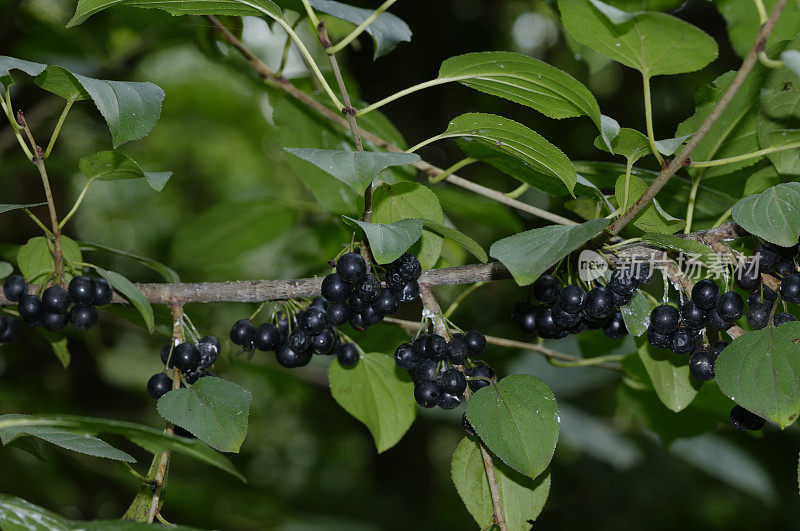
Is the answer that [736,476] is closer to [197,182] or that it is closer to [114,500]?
[114,500]

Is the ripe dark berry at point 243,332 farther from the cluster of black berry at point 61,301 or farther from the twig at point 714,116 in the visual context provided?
the twig at point 714,116

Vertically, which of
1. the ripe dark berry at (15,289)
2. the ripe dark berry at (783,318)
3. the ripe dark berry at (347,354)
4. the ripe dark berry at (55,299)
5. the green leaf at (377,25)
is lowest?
the ripe dark berry at (347,354)

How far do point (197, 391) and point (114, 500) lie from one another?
3781mm

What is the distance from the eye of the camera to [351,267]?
122cm

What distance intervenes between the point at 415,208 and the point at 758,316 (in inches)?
26.5

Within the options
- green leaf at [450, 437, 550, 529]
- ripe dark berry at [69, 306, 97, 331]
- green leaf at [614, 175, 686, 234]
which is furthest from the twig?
ripe dark berry at [69, 306, 97, 331]

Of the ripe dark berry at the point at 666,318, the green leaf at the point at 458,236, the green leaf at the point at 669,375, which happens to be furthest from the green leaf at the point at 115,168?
the green leaf at the point at 669,375

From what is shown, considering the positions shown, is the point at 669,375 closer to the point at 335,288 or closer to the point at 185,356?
the point at 335,288

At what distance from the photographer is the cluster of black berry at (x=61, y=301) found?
1370mm

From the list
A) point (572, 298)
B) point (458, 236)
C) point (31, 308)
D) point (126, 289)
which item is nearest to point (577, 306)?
point (572, 298)

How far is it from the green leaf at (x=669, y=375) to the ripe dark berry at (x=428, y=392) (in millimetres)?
480

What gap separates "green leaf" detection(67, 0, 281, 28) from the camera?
118cm

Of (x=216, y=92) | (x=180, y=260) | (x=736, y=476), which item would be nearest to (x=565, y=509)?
(x=736, y=476)

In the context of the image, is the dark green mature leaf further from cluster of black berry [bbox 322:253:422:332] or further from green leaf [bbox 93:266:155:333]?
cluster of black berry [bbox 322:253:422:332]
